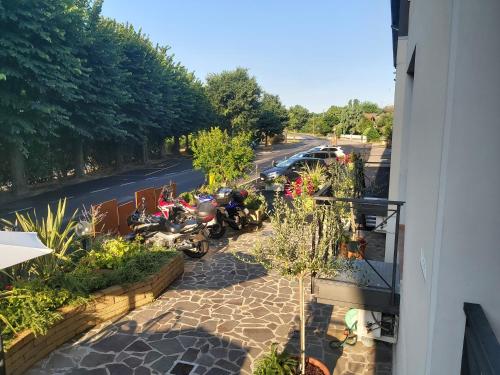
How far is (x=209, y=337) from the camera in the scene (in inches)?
217

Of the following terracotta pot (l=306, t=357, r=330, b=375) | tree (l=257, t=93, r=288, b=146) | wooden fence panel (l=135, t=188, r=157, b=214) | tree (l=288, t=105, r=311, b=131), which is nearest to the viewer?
terracotta pot (l=306, t=357, r=330, b=375)

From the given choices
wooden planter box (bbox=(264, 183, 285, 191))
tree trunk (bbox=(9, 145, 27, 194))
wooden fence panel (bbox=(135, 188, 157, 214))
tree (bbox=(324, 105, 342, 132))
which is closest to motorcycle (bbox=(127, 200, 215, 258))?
wooden fence panel (bbox=(135, 188, 157, 214))

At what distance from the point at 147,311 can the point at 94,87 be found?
18.6m

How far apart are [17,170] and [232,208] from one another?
14339 millimetres

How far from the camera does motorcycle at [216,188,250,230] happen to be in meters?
10.6

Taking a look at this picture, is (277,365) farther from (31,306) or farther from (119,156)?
(119,156)

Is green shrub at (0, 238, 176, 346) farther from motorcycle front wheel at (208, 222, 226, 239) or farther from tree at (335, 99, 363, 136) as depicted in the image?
tree at (335, 99, 363, 136)

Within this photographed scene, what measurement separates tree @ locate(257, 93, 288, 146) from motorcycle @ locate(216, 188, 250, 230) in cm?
4139

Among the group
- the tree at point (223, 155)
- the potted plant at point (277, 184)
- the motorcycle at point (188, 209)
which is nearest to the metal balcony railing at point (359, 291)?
the motorcycle at point (188, 209)

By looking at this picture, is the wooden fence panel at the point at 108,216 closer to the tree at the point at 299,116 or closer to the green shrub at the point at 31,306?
the green shrub at the point at 31,306

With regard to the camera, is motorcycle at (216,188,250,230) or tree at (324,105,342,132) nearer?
motorcycle at (216,188,250,230)

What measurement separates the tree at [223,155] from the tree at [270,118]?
39.2 m

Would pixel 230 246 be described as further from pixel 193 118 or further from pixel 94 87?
pixel 193 118

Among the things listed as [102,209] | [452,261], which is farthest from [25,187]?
[452,261]
